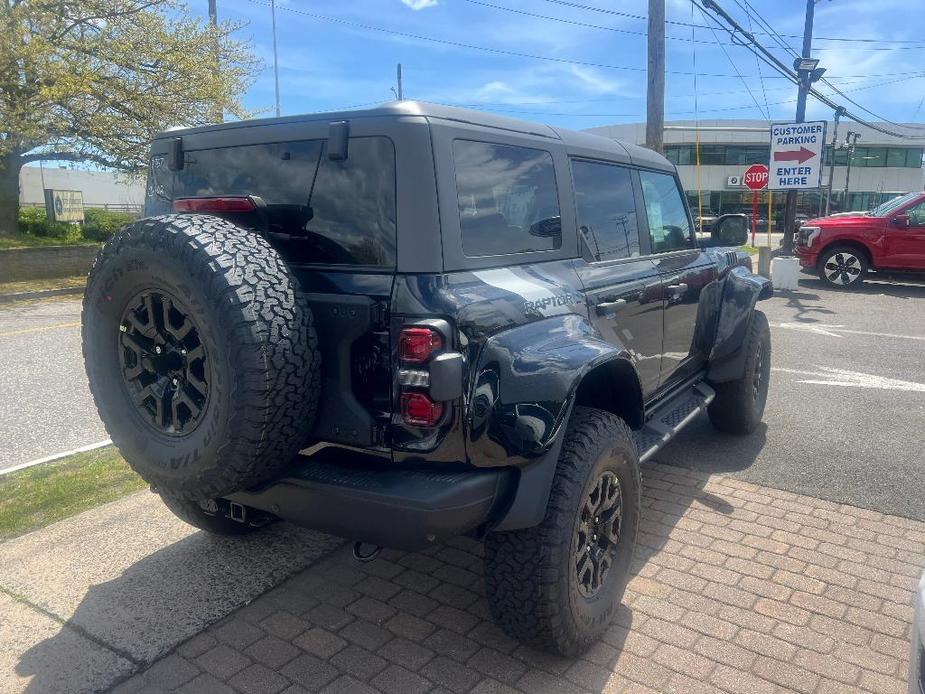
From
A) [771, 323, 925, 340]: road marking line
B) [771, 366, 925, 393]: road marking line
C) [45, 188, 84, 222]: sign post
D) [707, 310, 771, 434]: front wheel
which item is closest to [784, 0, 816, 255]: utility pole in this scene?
[771, 323, 925, 340]: road marking line

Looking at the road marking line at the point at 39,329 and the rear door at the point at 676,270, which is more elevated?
the rear door at the point at 676,270

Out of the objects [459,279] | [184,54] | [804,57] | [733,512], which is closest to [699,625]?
[733,512]

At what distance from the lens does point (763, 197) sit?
53.8 m

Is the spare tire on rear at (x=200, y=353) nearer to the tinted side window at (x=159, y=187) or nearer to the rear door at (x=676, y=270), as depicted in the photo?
the tinted side window at (x=159, y=187)

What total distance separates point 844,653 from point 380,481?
1909 mm

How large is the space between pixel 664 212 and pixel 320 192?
95.7 inches

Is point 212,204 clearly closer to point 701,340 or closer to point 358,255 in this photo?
point 358,255

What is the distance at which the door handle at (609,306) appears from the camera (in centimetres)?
315

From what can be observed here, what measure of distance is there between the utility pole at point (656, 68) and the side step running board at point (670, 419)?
9716 mm

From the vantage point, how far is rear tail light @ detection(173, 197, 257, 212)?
2.67 meters

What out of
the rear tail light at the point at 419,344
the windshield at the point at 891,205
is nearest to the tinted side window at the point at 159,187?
the rear tail light at the point at 419,344

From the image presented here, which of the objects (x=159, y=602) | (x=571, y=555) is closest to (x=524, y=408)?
(x=571, y=555)

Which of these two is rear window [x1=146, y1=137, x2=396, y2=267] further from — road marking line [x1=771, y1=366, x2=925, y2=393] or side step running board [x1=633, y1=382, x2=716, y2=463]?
road marking line [x1=771, y1=366, x2=925, y2=393]

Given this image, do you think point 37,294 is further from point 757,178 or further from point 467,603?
point 757,178
